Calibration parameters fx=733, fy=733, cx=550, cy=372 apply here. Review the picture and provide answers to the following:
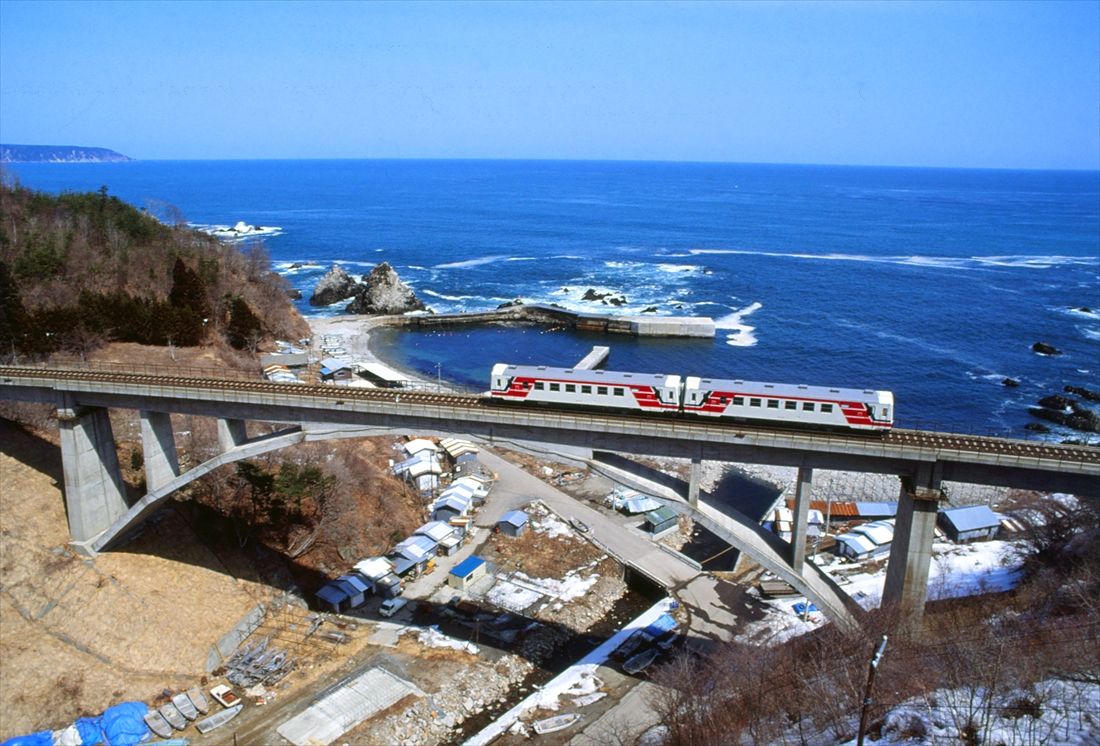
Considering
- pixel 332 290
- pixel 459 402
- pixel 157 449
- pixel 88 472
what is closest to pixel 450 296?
pixel 332 290

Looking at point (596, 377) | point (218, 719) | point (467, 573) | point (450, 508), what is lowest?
point (218, 719)

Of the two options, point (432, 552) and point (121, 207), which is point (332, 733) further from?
point (121, 207)

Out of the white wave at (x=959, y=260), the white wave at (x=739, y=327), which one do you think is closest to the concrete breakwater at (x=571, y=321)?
the white wave at (x=739, y=327)

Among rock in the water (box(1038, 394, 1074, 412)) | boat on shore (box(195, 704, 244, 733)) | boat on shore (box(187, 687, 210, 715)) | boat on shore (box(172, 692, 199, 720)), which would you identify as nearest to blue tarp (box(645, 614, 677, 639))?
boat on shore (box(195, 704, 244, 733))

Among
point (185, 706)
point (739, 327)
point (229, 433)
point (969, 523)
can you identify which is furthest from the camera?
point (739, 327)

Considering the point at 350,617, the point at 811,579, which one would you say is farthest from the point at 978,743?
the point at 350,617

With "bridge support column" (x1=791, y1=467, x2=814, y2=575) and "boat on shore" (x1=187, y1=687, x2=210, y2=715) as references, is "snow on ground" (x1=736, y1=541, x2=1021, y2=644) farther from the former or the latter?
"boat on shore" (x1=187, y1=687, x2=210, y2=715)

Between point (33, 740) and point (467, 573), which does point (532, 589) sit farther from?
point (33, 740)

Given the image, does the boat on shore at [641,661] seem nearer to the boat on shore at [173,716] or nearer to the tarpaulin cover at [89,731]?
the boat on shore at [173,716]
